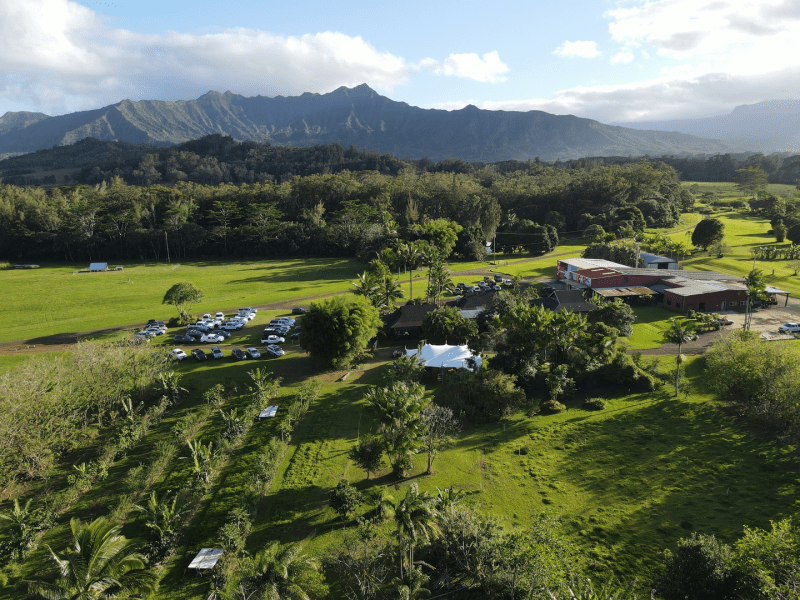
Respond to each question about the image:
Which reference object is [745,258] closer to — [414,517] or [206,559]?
[414,517]

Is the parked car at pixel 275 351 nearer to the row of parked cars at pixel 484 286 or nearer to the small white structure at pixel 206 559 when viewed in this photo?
the small white structure at pixel 206 559

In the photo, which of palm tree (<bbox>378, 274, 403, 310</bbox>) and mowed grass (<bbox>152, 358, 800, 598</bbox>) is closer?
mowed grass (<bbox>152, 358, 800, 598</bbox>)

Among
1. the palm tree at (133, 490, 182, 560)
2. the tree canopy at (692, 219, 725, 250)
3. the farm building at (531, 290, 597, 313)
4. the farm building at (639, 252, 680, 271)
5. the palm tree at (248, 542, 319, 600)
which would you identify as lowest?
the palm tree at (133, 490, 182, 560)

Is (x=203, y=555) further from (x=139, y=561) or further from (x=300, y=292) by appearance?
(x=300, y=292)

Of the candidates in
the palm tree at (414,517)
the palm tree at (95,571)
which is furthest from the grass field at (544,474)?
the palm tree at (414,517)

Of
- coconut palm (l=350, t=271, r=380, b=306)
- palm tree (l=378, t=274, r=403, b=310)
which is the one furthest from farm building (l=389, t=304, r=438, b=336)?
coconut palm (l=350, t=271, r=380, b=306)

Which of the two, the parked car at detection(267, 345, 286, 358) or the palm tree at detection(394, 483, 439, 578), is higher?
the palm tree at detection(394, 483, 439, 578)

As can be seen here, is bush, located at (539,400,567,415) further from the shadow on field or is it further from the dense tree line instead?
the dense tree line
